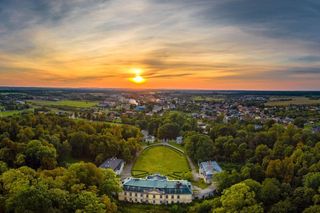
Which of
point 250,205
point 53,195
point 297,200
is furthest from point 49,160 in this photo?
point 297,200

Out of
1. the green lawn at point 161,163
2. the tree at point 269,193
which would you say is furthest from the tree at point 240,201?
the green lawn at point 161,163

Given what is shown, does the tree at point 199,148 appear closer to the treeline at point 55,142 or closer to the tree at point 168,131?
the treeline at point 55,142

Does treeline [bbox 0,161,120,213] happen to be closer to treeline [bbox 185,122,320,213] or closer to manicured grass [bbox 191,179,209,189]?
treeline [bbox 185,122,320,213]

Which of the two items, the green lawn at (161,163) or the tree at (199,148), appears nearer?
the green lawn at (161,163)

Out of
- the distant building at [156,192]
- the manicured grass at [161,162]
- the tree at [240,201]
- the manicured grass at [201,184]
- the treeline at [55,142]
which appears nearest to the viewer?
the tree at [240,201]

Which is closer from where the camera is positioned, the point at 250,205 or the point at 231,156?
the point at 250,205

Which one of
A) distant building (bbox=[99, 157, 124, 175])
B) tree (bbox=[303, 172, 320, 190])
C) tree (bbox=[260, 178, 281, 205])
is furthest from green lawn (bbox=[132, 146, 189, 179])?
tree (bbox=[303, 172, 320, 190])

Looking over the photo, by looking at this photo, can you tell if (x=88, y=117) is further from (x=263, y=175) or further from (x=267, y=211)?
(x=267, y=211)
